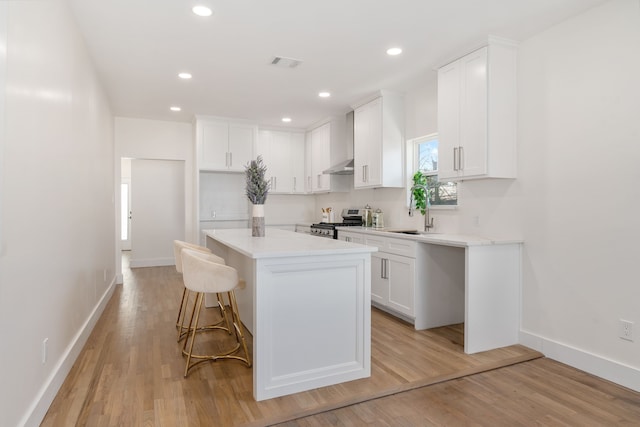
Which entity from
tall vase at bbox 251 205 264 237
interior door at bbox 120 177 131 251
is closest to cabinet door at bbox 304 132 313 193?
tall vase at bbox 251 205 264 237

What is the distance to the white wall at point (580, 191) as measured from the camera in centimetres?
250

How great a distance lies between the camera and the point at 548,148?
Result: 3006mm

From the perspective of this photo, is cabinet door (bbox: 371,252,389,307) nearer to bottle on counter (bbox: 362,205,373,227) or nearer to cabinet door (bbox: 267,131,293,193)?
bottle on counter (bbox: 362,205,373,227)

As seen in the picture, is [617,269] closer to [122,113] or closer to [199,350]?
[199,350]

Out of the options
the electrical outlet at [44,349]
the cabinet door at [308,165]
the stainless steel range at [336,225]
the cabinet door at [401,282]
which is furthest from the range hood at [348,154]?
the electrical outlet at [44,349]

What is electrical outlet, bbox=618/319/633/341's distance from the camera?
8.13 ft

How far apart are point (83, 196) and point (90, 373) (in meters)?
1.49

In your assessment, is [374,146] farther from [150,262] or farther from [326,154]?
[150,262]

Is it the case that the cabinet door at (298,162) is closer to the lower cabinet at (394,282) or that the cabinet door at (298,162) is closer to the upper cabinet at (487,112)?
the lower cabinet at (394,282)

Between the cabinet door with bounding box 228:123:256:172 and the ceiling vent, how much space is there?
2552mm

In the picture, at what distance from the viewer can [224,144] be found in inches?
239

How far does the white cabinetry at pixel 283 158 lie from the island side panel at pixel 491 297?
4272mm

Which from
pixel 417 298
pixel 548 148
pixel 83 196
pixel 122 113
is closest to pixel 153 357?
pixel 83 196

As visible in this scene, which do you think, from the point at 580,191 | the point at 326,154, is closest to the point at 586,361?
the point at 580,191
